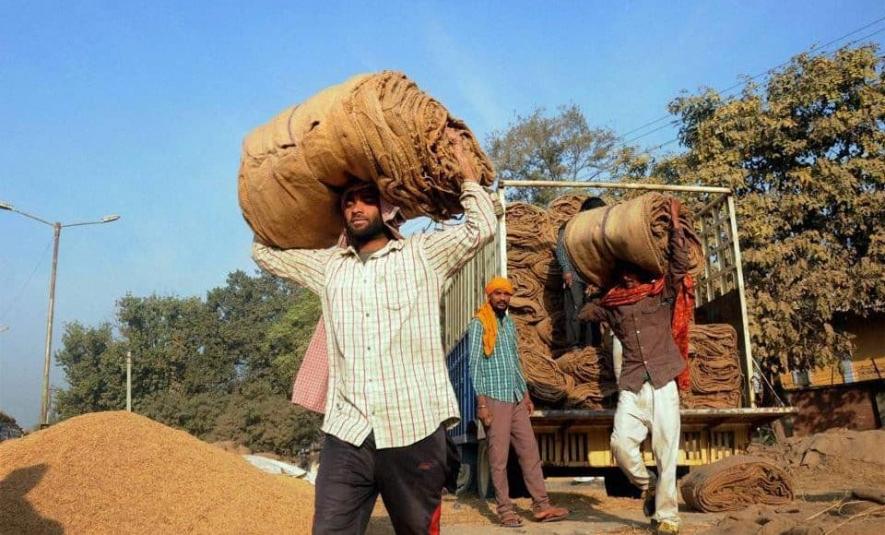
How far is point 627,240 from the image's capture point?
596cm

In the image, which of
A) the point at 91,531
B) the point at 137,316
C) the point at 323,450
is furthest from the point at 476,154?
the point at 137,316

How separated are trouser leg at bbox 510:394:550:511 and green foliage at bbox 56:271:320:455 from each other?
35170mm

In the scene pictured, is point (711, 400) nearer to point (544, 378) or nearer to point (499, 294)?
point (544, 378)

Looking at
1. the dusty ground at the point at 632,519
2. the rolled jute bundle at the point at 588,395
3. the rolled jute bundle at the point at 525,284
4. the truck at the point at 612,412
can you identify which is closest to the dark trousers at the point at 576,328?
the rolled jute bundle at the point at 525,284

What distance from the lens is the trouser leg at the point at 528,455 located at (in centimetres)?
652

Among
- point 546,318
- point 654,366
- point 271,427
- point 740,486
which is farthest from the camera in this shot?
point 271,427

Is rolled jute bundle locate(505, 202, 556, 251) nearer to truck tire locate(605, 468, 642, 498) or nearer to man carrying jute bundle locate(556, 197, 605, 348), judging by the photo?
man carrying jute bundle locate(556, 197, 605, 348)

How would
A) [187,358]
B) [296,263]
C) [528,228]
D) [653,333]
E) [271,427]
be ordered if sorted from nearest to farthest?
1. [296,263]
2. [653,333]
3. [528,228]
4. [271,427]
5. [187,358]

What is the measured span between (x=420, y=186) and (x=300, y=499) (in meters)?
4.44

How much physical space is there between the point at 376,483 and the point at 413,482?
143 millimetres

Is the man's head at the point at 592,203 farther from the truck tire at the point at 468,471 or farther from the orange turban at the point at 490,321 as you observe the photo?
the truck tire at the point at 468,471

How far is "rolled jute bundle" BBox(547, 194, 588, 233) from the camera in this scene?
30.0 ft

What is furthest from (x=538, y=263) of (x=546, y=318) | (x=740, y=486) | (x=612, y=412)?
(x=740, y=486)

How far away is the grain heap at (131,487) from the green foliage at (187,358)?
114 ft
